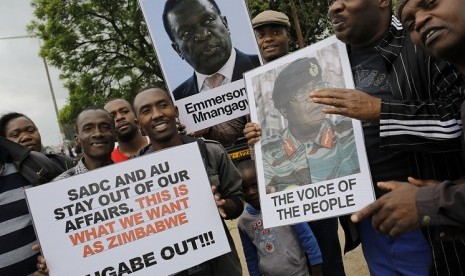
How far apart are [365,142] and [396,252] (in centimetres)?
52

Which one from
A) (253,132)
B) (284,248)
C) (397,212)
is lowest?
(284,248)

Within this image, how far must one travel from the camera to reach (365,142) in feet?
6.69

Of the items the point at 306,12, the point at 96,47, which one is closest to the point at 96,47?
the point at 96,47

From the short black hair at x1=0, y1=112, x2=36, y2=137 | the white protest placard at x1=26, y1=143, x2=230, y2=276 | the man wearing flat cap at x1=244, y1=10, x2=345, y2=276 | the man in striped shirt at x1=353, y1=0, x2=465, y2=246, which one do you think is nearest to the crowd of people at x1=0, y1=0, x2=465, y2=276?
the man in striped shirt at x1=353, y1=0, x2=465, y2=246

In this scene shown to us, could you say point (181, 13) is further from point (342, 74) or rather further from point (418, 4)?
point (418, 4)

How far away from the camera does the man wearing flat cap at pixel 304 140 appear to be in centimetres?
200

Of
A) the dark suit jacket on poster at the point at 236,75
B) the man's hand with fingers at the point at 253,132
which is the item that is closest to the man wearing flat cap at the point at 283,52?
the dark suit jacket on poster at the point at 236,75

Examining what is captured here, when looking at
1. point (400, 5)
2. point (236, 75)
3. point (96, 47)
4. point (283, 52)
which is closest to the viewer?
point (400, 5)

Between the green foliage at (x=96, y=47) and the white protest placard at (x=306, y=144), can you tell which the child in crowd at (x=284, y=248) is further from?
the green foliage at (x=96, y=47)

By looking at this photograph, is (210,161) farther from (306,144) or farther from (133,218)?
(306,144)

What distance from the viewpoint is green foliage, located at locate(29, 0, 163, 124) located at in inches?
845

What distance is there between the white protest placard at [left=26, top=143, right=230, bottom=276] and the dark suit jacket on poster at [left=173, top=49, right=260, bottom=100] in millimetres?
859

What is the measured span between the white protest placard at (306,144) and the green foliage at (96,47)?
1966 cm

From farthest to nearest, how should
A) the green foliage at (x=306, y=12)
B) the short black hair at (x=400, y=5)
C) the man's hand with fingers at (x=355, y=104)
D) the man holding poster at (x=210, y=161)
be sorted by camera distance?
the green foliage at (x=306, y=12) → the man holding poster at (x=210, y=161) → the man's hand with fingers at (x=355, y=104) → the short black hair at (x=400, y=5)
